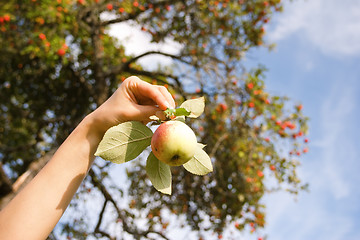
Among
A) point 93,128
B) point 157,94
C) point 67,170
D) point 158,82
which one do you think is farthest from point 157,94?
point 158,82

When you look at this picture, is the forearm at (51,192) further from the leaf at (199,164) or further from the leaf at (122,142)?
the leaf at (199,164)

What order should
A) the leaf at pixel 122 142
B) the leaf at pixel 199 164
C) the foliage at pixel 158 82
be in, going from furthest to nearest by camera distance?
the foliage at pixel 158 82 < the leaf at pixel 199 164 < the leaf at pixel 122 142

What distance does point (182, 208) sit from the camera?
5.20 m

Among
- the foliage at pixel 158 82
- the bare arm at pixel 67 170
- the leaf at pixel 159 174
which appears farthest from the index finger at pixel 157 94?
the foliage at pixel 158 82

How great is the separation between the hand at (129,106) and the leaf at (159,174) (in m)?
0.15

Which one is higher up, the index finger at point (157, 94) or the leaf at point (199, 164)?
the index finger at point (157, 94)

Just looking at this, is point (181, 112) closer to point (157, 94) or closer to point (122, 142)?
point (157, 94)

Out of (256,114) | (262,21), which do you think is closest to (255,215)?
(256,114)

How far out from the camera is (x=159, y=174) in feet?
3.49

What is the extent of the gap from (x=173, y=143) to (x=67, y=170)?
15.1 inches

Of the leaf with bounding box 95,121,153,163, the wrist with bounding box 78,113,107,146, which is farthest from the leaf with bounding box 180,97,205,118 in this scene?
the wrist with bounding box 78,113,107,146

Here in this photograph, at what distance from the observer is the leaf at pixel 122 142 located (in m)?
0.98

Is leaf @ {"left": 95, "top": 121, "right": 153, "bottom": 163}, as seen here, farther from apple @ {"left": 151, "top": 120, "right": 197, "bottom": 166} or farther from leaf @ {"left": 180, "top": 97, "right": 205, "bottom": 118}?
leaf @ {"left": 180, "top": 97, "right": 205, "bottom": 118}

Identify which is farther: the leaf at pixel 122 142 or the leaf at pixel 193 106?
the leaf at pixel 193 106
